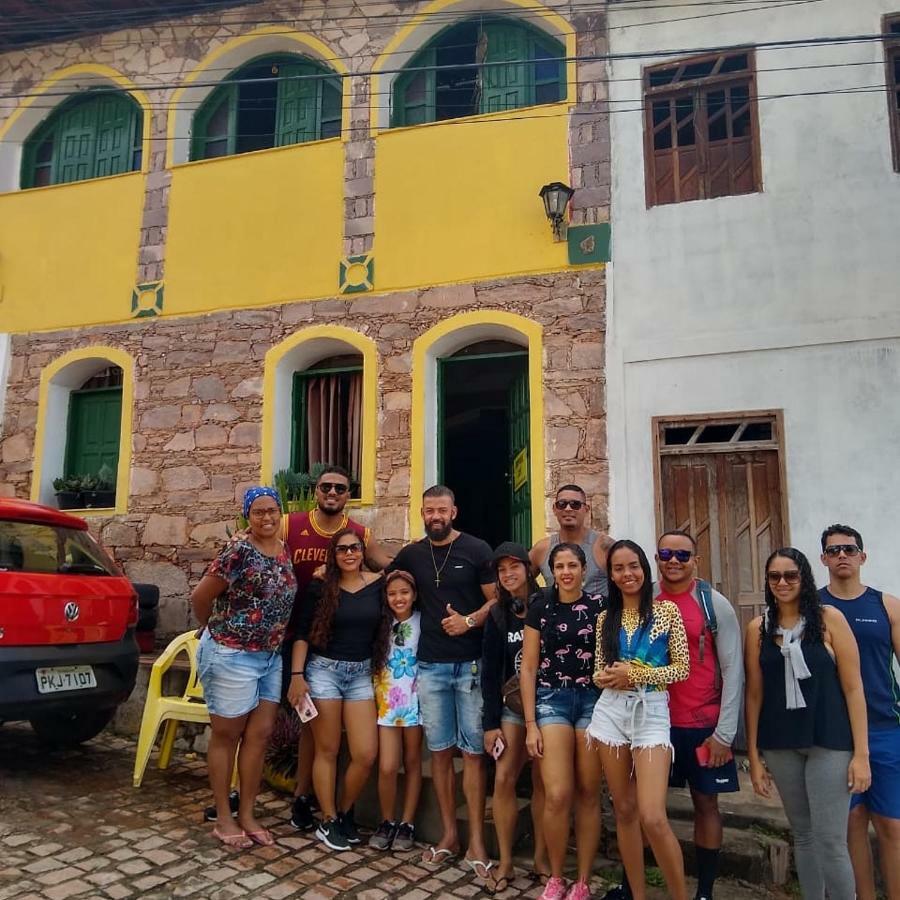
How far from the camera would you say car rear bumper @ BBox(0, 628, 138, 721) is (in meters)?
4.32

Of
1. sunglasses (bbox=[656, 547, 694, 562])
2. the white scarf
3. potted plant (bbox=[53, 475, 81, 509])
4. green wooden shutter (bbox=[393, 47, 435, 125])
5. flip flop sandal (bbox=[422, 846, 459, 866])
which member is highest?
green wooden shutter (bbox=[393, 47, 435, 125])

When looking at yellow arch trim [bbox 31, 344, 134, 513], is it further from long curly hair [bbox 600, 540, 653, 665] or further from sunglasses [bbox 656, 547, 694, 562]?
sunglasses [bbox 656, 547, 694, 562]

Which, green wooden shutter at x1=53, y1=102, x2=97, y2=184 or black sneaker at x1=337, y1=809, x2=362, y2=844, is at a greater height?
green wooden shutter at x1=53, y1=102, x2=97, y2=184

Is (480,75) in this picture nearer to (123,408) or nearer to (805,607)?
(123,408)

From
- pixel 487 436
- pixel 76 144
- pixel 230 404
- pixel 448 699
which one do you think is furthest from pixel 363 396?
pixel 76 144

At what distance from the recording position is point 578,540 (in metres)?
4.38

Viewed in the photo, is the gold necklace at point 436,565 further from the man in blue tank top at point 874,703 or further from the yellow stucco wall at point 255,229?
the yellow stucco wall at point 255,229

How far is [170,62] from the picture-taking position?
8.66 m

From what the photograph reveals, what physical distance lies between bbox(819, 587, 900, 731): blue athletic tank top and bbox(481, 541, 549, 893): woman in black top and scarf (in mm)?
1459

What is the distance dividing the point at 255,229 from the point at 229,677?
532 cm

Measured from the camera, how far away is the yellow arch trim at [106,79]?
8.64 meters

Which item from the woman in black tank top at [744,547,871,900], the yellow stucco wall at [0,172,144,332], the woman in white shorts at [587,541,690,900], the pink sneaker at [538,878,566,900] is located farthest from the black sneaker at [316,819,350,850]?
the yellow stucco wall at [0,172,144,332]

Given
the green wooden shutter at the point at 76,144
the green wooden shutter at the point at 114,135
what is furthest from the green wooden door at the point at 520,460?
the green wooden shutter at the point at 76,144

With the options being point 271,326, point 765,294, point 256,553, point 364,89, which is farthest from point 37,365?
point 765,294
